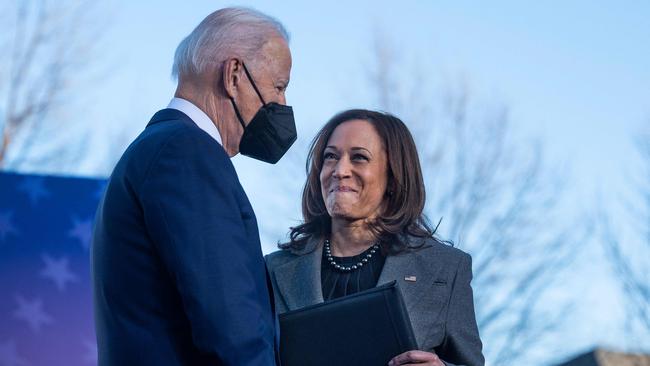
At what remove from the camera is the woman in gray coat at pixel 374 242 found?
3656mm

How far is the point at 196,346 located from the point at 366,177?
1867 millimetres

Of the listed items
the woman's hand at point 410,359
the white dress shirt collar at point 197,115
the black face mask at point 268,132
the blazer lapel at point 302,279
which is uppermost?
the white dress shirt collar at point 197,115

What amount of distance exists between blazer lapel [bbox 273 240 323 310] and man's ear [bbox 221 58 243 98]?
1.37 metres

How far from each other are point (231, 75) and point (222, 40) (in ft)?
0.36

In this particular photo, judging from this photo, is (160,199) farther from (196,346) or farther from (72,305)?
(72,305)

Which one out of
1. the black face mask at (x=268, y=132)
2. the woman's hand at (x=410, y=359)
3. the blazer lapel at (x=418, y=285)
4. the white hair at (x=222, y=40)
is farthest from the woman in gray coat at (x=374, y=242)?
the white hair at (x=222, y=40)

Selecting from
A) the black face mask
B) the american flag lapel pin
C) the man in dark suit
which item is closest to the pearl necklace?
the american flag lapel pin

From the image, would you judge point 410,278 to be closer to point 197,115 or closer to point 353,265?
point 353,265

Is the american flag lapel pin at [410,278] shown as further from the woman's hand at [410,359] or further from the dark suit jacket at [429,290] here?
the woman's hand at [410,359]

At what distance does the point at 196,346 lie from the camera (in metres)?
2.16

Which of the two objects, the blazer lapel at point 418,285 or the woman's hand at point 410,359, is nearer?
the woman's hand at point 410,359

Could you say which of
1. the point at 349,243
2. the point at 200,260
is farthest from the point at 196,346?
the point at 349,243

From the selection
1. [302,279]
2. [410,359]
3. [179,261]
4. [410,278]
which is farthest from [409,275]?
[179,261]

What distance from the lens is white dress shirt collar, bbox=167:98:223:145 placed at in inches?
99.7
